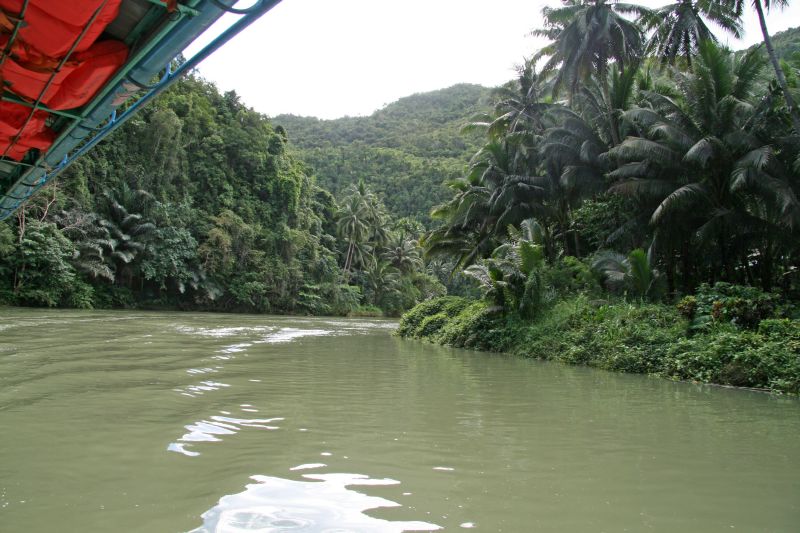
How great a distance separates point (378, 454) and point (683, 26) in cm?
1970

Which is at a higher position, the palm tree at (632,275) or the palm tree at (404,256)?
the palm tree at (404,256)

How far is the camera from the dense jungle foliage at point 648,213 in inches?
412

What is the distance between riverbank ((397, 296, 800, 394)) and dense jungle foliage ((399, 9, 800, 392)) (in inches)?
1.3

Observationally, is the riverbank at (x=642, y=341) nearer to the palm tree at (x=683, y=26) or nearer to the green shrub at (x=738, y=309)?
the green shrub at (x=738, y=309)

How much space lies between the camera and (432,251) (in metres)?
25.5

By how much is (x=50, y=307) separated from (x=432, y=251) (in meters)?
19.5

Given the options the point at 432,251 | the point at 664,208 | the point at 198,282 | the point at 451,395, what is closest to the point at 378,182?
the point at 198,282

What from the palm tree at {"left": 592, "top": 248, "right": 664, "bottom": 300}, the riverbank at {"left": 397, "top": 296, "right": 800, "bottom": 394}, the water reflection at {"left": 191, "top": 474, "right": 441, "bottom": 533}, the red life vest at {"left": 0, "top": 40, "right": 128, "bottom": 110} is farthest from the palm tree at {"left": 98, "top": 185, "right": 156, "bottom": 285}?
the water reflection at {"left": 191, "top": 474, "right": 441, "bottom": 533}

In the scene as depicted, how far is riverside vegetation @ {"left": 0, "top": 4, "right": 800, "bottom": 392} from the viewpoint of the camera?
479 inches

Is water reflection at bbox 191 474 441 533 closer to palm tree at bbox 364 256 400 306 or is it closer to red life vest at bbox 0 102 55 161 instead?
red life vest at bbox 0 102 55 161

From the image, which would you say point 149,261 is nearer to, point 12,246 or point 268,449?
point 12,246

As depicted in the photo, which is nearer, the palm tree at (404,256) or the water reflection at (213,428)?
the water reflection at (213,428)

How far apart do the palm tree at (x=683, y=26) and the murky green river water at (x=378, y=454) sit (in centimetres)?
1505

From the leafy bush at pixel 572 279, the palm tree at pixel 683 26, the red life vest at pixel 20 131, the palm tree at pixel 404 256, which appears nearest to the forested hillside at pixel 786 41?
the palm tree at pixel 683 26
